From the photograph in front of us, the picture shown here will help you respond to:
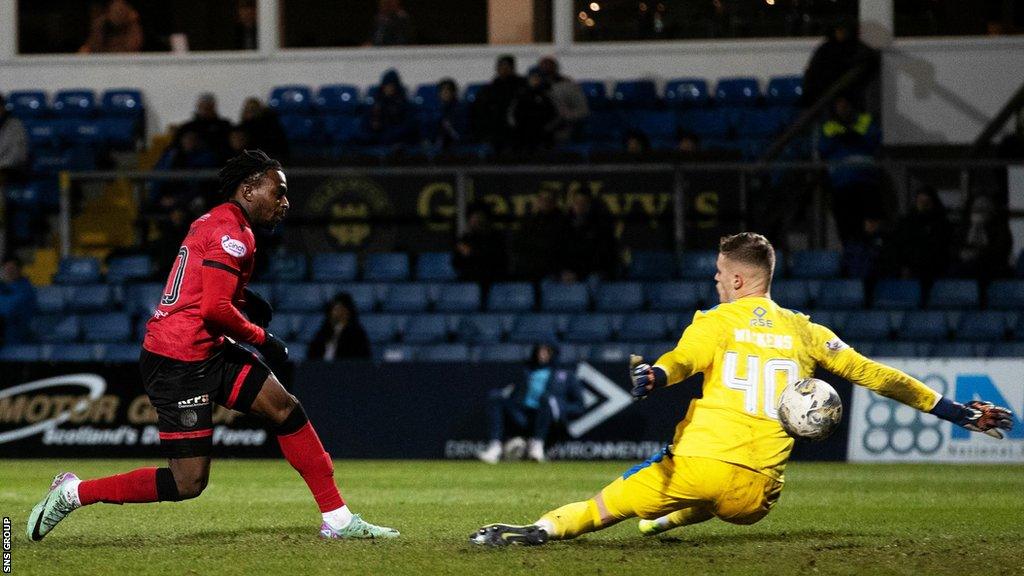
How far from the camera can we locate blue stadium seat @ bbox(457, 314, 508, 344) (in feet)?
58.2

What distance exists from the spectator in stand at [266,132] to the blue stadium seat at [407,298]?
8.48 feet

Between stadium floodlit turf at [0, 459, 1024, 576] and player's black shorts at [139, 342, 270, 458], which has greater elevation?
player's black shorts at [139, 342, 270, 458]

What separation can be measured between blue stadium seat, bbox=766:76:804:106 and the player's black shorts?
1593 centimetres

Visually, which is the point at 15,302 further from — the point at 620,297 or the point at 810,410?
the point at 810,410

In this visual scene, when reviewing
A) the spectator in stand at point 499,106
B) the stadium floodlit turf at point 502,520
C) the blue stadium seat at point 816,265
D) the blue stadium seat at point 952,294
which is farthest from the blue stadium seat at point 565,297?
the stadium floodlit turf at point 502,520

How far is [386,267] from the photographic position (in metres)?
18.6

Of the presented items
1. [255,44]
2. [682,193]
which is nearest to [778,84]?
[682,193]

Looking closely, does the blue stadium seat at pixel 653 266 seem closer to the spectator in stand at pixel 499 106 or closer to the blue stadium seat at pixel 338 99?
the spectator in stand at pixel 499 106

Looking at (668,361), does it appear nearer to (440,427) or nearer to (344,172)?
(440,427)

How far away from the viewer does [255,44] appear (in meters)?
24.5

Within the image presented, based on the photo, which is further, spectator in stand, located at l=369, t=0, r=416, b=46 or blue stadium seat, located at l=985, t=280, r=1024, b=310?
spectator in stand, located at l=369, t=0, r=416, b=46

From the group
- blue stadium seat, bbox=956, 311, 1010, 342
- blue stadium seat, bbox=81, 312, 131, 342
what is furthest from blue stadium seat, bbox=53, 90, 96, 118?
blue stadium seat, bbox=956, 311, 1010, 342

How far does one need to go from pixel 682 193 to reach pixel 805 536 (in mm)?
10494

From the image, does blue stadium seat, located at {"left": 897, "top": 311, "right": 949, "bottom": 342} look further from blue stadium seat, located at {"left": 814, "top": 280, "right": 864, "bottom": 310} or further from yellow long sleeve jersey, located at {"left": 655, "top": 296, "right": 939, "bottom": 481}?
yellow long sleeve jersey, located at {"left": 655, "top": 296, "right": 939, "bottom": 481}
